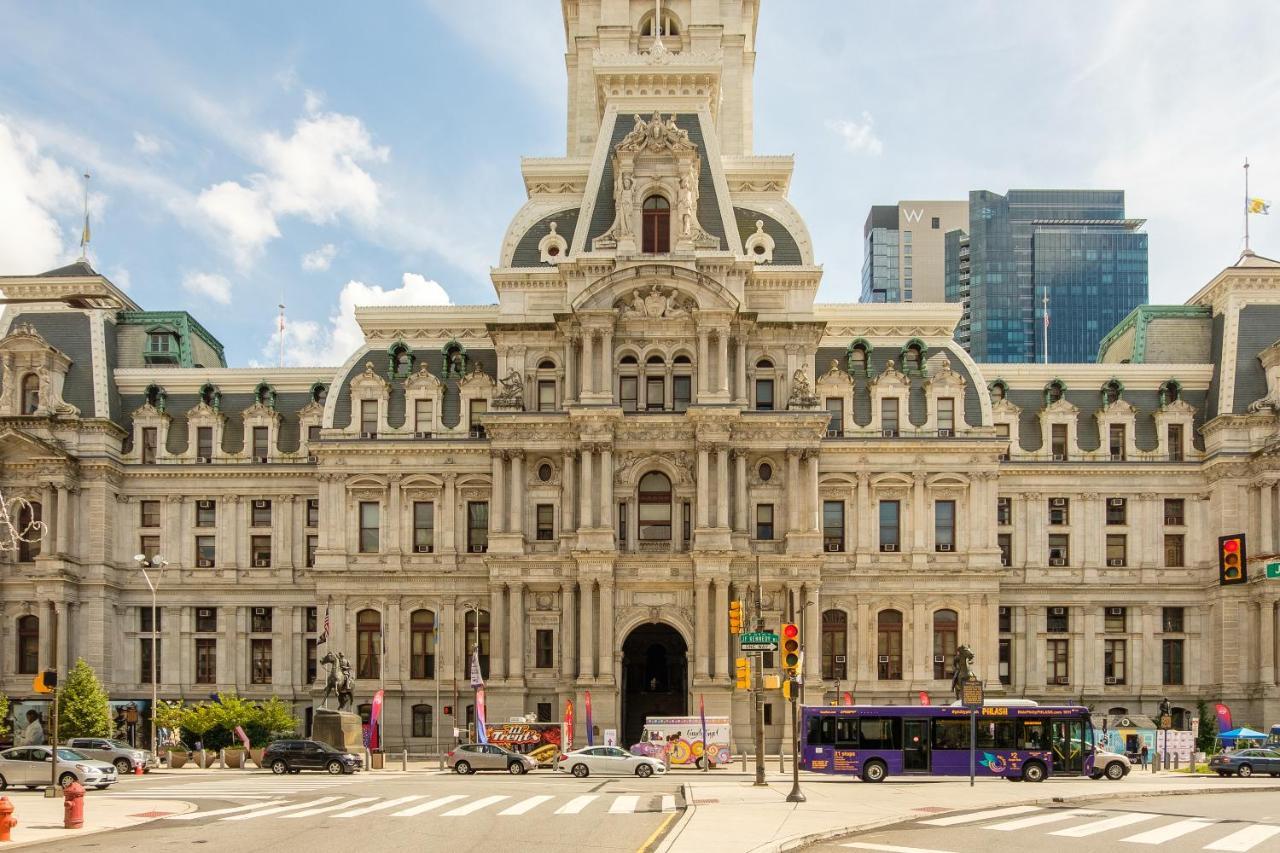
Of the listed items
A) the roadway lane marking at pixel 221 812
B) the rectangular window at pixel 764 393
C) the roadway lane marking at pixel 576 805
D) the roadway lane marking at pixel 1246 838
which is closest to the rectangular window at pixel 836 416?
the rectangular window at pixel 764 393

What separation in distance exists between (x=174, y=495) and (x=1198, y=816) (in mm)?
63773

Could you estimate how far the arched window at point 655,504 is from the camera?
81750mm

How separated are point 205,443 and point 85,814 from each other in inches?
1887

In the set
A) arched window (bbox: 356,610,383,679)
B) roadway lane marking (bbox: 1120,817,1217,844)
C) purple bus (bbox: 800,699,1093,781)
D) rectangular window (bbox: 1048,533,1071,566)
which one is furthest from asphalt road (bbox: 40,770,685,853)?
rectangular window (bbox: 1048,533,1071,566)

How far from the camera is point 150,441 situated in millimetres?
90750

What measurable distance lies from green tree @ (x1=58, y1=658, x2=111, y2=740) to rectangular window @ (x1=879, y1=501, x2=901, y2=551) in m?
42.0

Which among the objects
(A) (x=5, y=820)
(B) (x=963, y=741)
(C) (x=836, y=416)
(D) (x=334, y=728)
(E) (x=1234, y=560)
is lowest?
(D) (x=334, y=728)

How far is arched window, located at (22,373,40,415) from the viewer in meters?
88.1

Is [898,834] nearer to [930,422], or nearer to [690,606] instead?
[690,606]

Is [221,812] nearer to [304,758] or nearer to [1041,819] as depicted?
[304,758]

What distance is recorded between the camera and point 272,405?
91.1m

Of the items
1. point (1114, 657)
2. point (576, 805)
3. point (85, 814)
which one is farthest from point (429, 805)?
point (1114, 657)

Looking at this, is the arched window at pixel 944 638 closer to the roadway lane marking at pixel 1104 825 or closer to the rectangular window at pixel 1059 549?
the rectangular window at pixel 1059 549

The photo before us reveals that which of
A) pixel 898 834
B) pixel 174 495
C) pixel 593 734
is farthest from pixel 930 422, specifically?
pixel 898 834
